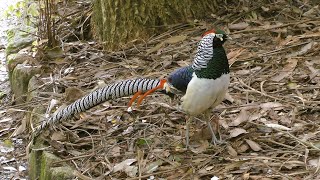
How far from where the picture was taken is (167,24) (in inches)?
230

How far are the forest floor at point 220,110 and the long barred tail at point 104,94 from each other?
11 centimetres

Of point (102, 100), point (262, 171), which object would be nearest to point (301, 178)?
point (262, 171)

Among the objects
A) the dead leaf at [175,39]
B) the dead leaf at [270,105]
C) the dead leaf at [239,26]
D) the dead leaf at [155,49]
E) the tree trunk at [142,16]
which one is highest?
the tree trunk at [142,16]

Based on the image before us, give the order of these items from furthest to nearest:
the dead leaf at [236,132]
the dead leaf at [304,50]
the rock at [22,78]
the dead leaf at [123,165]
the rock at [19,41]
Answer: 1. the rock at [19,41]
2. the rock at [22,78]
3. the dead leaf at [304,50]
4. the dead leaf at [236,132]
5. the dead leaf at [123,165]

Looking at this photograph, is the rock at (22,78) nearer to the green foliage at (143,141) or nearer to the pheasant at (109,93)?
the pheasant at (109,93)

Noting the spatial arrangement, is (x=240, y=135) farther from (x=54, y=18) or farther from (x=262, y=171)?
(x=54, y=18)

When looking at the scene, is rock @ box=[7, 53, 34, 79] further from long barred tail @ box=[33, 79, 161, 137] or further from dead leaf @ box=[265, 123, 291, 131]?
dead leaf @ box=[265, 123, 291, 131]

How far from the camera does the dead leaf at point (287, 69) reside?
15.1 feet

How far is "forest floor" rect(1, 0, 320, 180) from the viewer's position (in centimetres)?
371

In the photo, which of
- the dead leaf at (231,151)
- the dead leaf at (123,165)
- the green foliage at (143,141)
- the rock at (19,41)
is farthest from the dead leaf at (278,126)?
the rock at (19,41)

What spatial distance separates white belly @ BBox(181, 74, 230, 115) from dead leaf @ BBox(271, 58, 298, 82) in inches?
42.4

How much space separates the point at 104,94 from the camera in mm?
4164

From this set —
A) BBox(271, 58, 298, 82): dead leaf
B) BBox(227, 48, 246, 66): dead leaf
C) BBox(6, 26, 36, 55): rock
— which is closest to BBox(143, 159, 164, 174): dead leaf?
BBox(271, 58, 298, 82): dead leaf

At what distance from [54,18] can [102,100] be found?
252 cm
